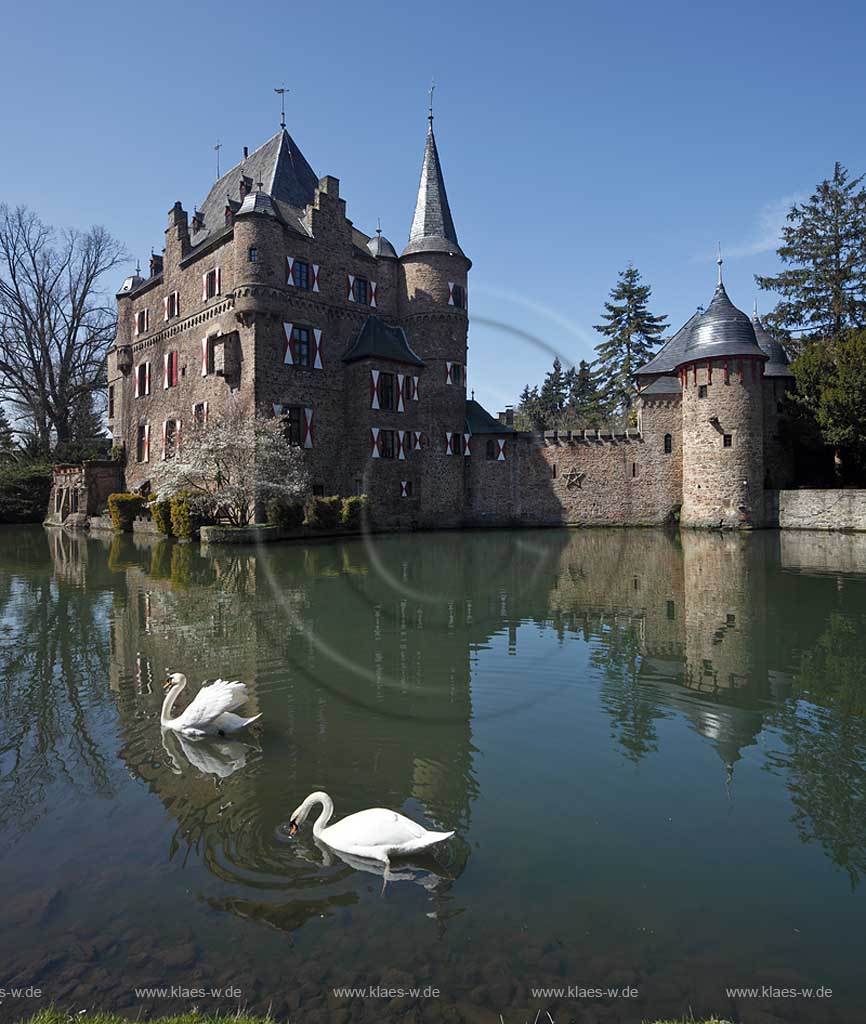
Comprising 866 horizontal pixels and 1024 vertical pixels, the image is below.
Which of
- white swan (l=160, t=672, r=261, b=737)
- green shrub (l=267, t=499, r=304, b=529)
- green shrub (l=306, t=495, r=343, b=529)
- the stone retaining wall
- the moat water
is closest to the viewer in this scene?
the moat water

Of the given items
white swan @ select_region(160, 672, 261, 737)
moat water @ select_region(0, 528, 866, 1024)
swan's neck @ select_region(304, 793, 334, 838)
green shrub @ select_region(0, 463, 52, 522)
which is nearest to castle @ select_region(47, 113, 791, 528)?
green shrub @ select_region(0, 463, 52, 522)

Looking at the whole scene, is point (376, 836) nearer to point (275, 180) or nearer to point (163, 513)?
point (163, 513)

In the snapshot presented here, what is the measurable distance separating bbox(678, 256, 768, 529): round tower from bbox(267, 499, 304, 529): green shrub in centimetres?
1860

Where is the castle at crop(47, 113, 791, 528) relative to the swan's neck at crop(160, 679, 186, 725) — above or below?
above

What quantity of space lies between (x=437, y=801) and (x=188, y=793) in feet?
5.60

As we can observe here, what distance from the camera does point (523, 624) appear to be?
9.97 metres

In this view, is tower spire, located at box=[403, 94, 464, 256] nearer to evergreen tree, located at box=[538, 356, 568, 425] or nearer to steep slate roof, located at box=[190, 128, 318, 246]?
steep slate roof, located at box=[190, 128, 318, 246]

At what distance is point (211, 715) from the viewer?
18.2 feet

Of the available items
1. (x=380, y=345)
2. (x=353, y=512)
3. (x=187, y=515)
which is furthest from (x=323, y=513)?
(x=380, y=345)

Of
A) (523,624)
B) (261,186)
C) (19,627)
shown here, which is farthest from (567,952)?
(261,186)

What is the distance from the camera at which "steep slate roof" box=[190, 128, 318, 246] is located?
3170 centimetres

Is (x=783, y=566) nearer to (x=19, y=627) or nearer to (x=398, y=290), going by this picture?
(x=19, y=627)

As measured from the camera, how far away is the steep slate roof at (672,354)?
34.6m

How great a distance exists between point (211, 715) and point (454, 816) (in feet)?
7.43
